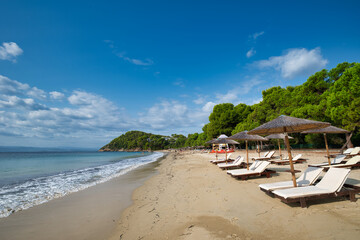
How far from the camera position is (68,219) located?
4.53m

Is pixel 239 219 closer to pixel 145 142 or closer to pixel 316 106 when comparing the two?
pixel 316 106

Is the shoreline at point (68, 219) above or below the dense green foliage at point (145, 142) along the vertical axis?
below

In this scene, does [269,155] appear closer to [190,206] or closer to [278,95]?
[190,206]

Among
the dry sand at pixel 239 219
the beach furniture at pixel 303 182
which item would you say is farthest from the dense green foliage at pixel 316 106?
the dry sand at pixel 239 219

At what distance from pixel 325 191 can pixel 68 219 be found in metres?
6.62

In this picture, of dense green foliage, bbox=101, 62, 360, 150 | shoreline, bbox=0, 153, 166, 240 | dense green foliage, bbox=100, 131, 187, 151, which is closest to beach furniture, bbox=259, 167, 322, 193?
shoreline, bbox=0, 153, 166, 240

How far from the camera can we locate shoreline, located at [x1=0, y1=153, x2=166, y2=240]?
375cm

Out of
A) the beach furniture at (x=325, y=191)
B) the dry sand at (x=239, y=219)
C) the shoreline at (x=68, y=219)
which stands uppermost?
the beach furniture at (x=325, y=191)

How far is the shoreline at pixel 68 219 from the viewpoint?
12.3 feet

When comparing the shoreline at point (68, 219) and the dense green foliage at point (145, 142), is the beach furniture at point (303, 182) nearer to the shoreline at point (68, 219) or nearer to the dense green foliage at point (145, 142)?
the shoreline at point (68, 219)

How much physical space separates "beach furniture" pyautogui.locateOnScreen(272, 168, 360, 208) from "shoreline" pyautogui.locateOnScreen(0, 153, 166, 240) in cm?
415

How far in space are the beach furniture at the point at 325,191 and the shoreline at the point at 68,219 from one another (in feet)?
13.6

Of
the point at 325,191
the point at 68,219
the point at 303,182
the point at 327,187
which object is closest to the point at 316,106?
the point at 303,182

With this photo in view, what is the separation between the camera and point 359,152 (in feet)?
38.1
